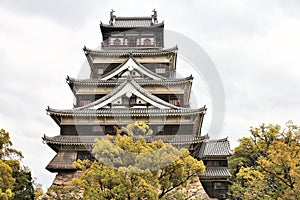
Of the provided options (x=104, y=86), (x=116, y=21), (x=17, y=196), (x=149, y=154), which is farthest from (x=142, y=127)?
(x=116, y=21)

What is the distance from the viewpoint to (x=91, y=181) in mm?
13297

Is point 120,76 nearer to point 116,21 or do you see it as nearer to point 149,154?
point 116,21

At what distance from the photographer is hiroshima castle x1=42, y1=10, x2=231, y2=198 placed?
20078mm

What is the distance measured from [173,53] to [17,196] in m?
14.6

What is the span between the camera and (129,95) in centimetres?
2197

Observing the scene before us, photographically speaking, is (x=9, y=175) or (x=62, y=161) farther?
(x=62, y=161)

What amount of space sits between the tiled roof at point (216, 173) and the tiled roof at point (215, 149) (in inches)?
34.0

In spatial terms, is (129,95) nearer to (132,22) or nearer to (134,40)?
(134,40)

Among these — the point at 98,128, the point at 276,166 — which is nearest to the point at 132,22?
the point at 98,128

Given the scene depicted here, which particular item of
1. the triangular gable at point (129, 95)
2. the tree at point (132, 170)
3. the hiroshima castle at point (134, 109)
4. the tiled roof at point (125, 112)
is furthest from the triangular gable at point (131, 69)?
the tree at point (132, 170)

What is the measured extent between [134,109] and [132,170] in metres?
8.65

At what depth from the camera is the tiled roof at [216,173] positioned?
71.9ft

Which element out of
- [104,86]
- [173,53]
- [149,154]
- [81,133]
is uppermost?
[173,53]

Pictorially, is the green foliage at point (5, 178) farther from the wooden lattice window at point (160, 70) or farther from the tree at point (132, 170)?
the wooden lattice window at point (160, 70)
